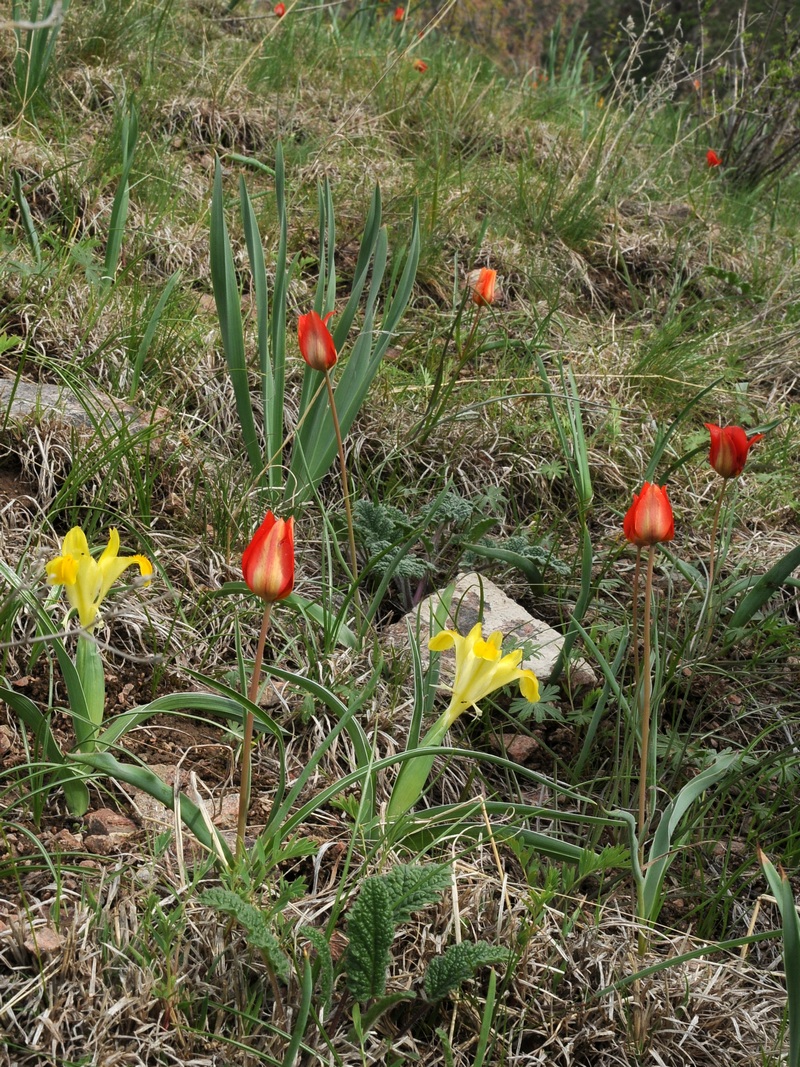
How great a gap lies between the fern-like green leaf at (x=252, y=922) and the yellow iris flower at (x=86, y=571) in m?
0.37

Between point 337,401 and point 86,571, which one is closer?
point 86,571

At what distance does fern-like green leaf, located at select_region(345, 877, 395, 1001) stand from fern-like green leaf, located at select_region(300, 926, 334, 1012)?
0.03m

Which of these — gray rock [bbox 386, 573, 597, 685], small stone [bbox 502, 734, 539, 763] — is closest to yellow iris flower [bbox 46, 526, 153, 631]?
gray rock [bbox 386, 573, 597, 685]

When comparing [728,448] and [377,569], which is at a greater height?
[728,448]

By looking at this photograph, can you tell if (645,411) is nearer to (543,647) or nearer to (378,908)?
(543,647)

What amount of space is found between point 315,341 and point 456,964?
1.03 m

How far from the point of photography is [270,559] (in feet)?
3.64

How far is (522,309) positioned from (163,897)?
2194 mm

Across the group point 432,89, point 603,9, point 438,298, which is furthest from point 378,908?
point 603,9

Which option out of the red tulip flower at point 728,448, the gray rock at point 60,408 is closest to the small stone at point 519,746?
the red tulip flower at point 728,448

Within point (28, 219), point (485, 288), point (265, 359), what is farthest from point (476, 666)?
point (28, 219)

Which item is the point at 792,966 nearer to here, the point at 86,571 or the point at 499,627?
the point at 499,627

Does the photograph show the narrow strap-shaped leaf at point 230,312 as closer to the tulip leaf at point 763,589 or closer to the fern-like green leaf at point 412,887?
the fern-like green leaf at point 412,887

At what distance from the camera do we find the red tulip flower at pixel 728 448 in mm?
1626
